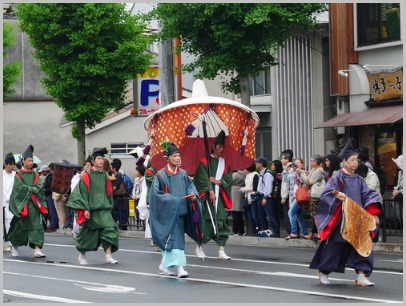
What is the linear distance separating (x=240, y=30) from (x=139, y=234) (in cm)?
513

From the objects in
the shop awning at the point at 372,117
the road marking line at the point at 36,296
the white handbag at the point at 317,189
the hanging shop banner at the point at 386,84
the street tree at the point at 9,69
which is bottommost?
the road marking line at the point at 36,296

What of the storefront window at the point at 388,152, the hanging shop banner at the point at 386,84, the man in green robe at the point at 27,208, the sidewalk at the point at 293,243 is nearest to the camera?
the man in green robe at the point at 27,208

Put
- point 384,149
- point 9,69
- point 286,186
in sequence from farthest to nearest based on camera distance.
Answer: point 9,69 < point 384,149 < point 286,186

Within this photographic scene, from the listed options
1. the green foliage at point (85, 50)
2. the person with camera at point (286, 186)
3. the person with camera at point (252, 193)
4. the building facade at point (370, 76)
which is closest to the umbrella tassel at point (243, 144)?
the person with camera at point (286, 186)

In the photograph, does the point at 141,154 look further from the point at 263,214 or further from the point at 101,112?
the point at 101,112

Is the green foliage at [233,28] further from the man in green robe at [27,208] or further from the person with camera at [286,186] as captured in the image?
the man in green robe at [27,208]

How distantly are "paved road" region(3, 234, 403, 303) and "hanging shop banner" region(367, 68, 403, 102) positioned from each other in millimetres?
7000

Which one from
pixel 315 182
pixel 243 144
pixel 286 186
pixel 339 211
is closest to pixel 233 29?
pixel 286 186

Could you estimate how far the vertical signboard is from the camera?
96.0ft

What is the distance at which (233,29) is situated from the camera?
25656 mm

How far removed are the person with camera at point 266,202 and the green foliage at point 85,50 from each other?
1163 centimetres

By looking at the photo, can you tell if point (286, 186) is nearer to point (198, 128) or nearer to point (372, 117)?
point (198, 128)

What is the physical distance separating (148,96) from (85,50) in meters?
4.61

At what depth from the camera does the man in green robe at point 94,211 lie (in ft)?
57.9
